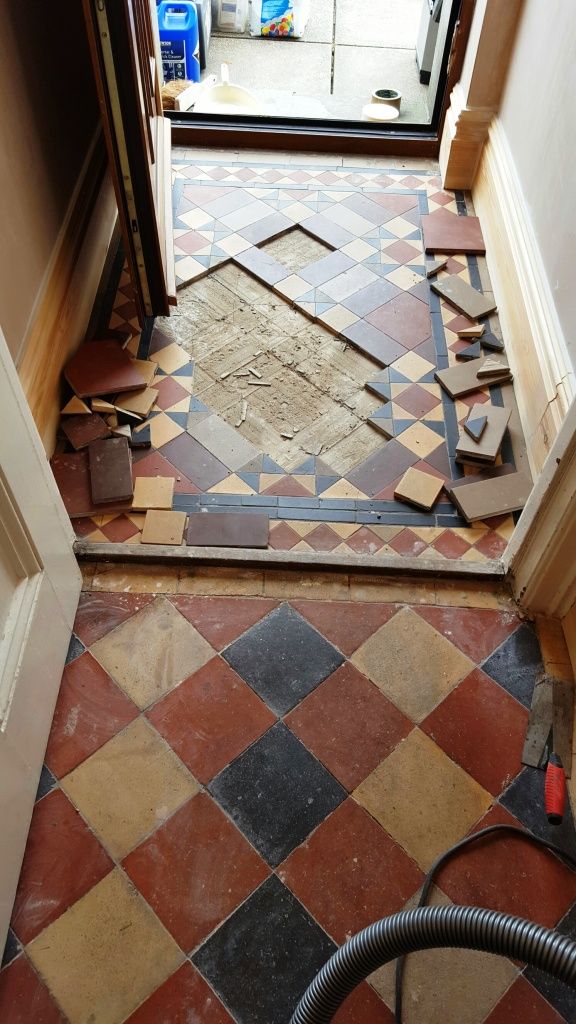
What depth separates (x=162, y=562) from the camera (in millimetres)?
2156

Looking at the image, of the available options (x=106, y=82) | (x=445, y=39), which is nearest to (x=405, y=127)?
(x=445, y=39)

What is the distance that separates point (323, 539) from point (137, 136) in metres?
1.55

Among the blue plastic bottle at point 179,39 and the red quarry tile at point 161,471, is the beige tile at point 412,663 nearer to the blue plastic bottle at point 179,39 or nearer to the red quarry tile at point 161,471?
the red quarry tile at point 161,471

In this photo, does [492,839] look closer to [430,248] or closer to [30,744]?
[30,744]

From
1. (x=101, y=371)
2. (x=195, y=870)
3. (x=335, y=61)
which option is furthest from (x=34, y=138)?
(x=335, y=61)

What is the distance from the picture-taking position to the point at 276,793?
5.64 feet

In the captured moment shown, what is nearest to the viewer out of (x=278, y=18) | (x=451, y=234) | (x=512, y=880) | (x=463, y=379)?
(x=512, y=880)

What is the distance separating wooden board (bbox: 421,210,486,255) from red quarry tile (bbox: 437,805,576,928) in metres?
2.66

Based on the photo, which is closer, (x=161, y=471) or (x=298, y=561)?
(x=298, y=561)

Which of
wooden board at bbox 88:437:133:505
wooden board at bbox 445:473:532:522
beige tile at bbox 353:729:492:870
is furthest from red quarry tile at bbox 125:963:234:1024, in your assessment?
wooden board at bbox 445:473:532:522

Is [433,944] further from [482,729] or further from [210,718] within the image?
[210,718]

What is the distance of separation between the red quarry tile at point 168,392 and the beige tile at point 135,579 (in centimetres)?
78

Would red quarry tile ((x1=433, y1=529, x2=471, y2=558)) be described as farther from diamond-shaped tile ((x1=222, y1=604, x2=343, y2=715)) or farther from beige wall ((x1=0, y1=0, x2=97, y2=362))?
beige wall ((x1=0, y1=0, x2=97, y2=362))

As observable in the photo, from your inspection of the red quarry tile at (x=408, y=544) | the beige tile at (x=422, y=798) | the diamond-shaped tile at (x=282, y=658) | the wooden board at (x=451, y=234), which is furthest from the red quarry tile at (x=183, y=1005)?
the wooden board at (x=451, y=234)
